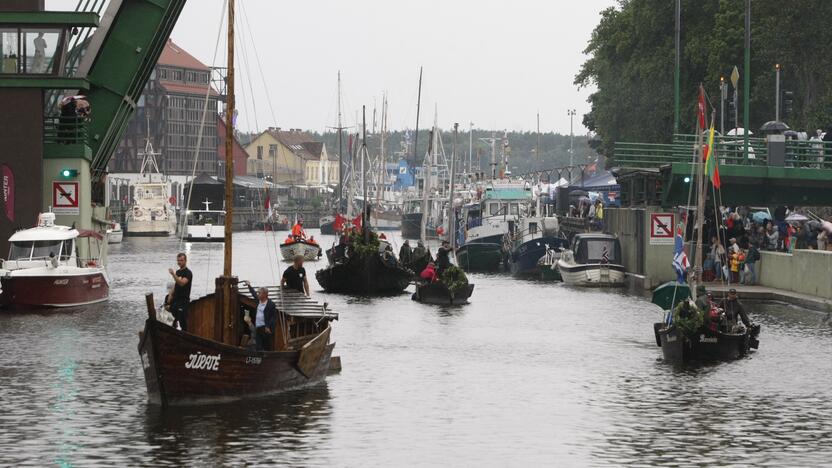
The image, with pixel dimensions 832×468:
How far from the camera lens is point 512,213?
8875 cm

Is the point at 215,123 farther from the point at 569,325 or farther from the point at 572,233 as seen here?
the point at 569,325

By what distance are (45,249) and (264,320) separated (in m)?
20.4

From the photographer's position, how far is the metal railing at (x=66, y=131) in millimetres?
48938

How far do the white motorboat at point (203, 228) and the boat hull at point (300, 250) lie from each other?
23.6m

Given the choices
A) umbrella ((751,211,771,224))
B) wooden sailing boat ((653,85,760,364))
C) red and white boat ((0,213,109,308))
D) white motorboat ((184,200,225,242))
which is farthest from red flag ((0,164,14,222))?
white motorboat ((184,200,225,242))

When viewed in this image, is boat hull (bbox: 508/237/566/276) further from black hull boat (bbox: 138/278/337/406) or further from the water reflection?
the water reflection

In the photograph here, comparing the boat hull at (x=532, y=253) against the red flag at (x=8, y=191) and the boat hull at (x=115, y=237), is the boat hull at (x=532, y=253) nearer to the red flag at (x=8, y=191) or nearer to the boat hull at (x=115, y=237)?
the red flag at (x=8, y=191)

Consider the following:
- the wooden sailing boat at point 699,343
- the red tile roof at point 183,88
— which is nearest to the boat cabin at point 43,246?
the wooden sailing boat at point 699,343

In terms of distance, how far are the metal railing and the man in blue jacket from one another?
23.5 metres

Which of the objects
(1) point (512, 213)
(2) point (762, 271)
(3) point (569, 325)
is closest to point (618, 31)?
(1) point (512, 213)

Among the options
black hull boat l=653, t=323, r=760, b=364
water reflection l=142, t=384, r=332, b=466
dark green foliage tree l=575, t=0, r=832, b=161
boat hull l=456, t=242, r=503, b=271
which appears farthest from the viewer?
boat hull l=456, t=242, r=503, b=271

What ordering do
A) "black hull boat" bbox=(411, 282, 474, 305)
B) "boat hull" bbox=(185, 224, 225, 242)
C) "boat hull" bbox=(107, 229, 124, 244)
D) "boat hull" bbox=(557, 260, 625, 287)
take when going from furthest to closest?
"boat hull" bbox=(185, 224, 225, 242) → "boat hull" bbox=(107, 229, 124, 244) → "boat hull" bbox=(557, 260, 625, 287) → "black hull boat" bbox=(411, 282, 474, 305)

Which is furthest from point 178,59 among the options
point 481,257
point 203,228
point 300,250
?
point 481,257

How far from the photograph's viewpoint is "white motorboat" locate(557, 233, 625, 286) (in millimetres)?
63000
